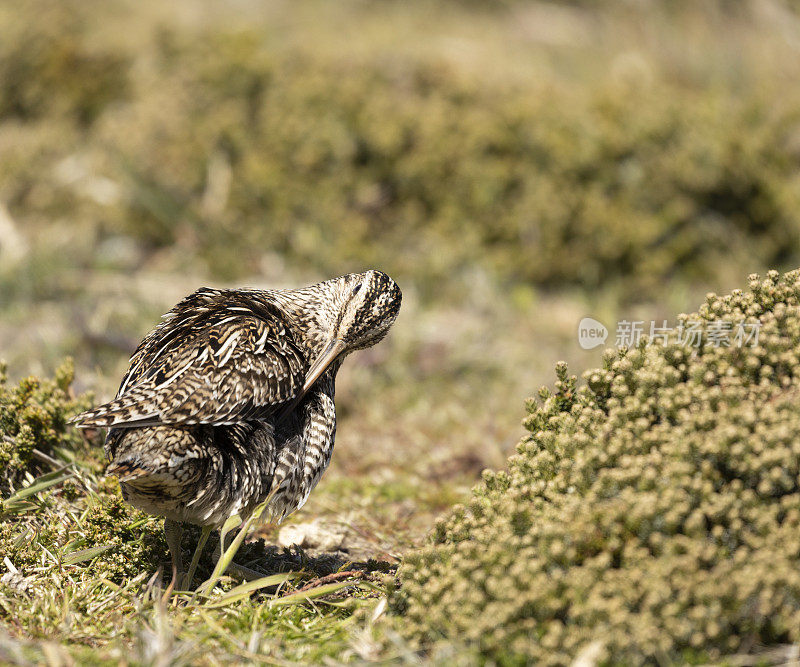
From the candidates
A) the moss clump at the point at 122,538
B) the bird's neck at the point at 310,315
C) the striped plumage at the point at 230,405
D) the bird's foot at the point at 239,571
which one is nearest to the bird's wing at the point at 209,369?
the striped plumage at the point at 230,405

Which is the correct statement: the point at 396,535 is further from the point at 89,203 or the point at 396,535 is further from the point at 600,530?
the point at 89,203

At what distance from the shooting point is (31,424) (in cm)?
471

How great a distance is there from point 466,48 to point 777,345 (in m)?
13.0

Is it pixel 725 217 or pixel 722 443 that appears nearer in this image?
pixel 722 443

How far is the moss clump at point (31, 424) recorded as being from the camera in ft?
15.0

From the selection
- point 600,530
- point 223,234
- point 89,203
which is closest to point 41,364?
point 223,234

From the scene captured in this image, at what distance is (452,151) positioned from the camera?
10602mm

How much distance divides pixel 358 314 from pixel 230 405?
1.19 metres

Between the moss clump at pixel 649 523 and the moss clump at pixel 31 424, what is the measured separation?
7.42ft

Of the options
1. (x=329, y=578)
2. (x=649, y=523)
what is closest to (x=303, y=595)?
(x=329, y=578)

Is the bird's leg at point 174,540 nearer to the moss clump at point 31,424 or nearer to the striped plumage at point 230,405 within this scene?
the striped plumage at point 230,405

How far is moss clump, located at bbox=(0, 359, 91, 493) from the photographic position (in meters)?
4.58

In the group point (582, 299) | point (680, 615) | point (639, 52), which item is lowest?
point (680, 615)

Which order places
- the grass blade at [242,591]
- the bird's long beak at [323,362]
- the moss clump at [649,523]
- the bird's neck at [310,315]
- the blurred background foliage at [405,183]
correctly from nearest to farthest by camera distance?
1. the moss clump at [649,523]
2. the grass blade at [242,591]
3. the bird's long beak at [323,362]
4. the bird's neck at [310,315]
5. the blurred background foliage at [405,183]
